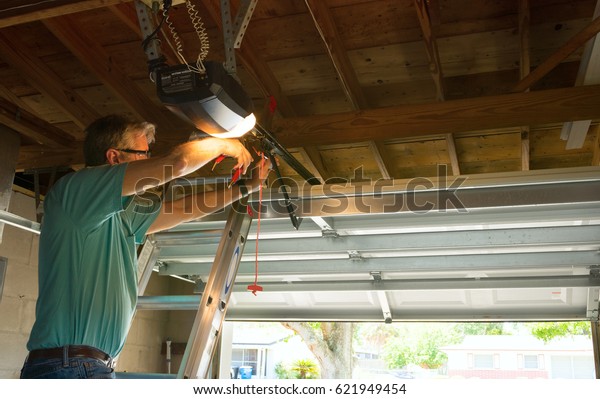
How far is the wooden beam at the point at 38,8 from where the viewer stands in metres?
2.02

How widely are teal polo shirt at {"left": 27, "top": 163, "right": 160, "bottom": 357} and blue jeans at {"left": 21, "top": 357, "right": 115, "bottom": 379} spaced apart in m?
0.05

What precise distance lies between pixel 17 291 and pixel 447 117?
10.9ft

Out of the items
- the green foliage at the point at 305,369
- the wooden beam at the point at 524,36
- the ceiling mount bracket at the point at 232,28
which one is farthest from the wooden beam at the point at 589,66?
the green foliage at the point at 305,369

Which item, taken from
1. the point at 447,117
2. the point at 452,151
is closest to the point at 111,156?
the point at 447,117

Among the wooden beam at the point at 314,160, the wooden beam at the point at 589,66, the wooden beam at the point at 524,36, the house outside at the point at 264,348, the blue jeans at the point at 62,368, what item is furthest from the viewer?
the house outside at the point at 264,348

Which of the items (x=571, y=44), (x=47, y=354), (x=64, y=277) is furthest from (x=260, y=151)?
(x=571, y=44)

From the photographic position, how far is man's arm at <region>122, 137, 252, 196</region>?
1682mm

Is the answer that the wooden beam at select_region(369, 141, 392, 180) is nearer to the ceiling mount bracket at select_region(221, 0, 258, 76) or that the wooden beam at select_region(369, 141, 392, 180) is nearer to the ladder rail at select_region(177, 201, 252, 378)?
the ladder rail at select_region(177, 201, 252, 378)

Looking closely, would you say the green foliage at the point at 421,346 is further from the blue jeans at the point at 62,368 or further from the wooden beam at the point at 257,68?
the blue jeans at the point at 62,368

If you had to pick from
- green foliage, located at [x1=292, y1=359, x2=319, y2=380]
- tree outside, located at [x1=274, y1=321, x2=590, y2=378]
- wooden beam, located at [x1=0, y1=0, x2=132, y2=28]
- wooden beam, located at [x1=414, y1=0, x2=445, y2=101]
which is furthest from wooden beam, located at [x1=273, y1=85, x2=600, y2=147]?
tree outside, located at [x1=274, y1=321, x2=590, y2=378]

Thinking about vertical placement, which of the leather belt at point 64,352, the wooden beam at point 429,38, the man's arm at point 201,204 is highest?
the wooden beam at point 429,38

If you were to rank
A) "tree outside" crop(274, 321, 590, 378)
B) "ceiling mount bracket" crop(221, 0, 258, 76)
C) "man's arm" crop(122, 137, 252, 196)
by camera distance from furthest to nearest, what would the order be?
"tree outside" crop(274, 321, 590, 378) < "ceiling mount bracket" crop(221, 0, 258, 76) < "man's arm" crop(122, 137, 252, 196)

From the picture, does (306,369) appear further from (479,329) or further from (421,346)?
(479,329)

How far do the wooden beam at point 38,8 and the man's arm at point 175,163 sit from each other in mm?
630
